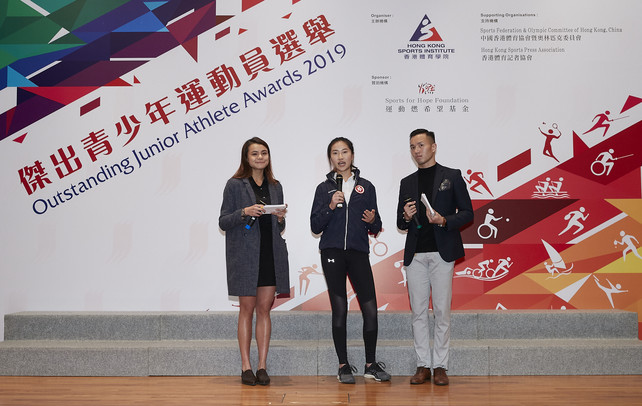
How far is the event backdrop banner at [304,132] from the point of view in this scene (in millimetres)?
5172

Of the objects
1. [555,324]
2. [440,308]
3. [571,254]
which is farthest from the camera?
[571,254]

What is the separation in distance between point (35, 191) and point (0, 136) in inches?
22.9

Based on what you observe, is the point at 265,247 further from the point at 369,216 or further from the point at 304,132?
the point at 304,132

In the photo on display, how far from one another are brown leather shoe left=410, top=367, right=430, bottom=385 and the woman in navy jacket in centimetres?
19

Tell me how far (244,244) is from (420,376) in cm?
148

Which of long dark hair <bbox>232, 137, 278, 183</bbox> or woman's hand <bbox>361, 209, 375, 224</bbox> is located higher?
long dark hair <bbox>232, 137, 278, 183</bbox>

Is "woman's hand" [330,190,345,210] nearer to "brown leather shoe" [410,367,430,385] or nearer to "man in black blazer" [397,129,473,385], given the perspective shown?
"man in black blazer" [397,129,473,385]

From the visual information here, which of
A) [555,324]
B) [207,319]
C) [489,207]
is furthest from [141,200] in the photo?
[555,324]

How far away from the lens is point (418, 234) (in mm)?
4039

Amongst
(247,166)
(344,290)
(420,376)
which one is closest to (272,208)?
(247,166)

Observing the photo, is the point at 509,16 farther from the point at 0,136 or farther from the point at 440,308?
the point at 0,136

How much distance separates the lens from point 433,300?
404cm

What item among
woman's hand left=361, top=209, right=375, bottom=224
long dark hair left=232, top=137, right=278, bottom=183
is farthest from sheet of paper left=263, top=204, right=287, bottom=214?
woman's hand left=361, top=209, right=375, bottom=224

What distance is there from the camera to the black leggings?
4.03 metres
